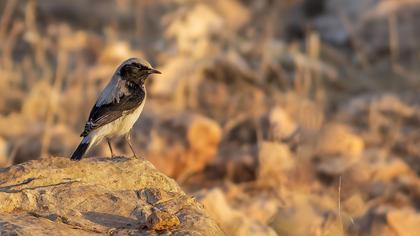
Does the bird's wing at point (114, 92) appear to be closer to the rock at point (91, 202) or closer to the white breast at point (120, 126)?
the white breast at point (120, 126)

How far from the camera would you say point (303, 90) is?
1497 centimetres

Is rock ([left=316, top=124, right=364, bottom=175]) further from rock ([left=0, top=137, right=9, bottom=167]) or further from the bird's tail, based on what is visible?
the bird's tail

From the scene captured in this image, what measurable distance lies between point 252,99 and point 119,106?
744 cm

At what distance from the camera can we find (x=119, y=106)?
25.2 ft

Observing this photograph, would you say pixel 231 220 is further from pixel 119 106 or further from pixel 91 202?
pixel 91 202

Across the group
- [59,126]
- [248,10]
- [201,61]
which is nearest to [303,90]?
[201,61]

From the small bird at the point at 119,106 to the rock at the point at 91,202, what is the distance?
1509 mm

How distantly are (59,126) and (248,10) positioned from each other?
25.4 feet

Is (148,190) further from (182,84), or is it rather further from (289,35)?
(289,35)

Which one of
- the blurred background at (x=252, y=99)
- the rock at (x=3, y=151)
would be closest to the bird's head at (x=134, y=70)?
the blurred background at (x=252, y=99)

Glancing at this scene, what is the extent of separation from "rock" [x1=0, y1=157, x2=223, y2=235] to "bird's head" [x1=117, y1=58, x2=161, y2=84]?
1994 millimetres

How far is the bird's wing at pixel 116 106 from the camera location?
7574 mm

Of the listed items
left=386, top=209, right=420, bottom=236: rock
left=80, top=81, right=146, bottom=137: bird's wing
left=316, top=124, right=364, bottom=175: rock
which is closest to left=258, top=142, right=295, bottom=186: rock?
left=316, top=124, right=364, bottom=175: rock

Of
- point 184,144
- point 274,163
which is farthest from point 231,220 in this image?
point 184,144
